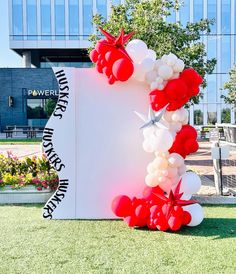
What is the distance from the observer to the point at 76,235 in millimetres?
4773

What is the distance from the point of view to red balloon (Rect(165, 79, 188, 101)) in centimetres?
505

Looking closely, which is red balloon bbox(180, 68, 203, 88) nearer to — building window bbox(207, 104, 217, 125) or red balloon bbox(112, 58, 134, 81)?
red balloon bbox(112, 58, 134, 81)

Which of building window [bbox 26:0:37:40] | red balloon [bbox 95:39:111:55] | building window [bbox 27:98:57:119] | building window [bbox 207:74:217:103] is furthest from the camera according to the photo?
building window [bbox 207:74:217:103]

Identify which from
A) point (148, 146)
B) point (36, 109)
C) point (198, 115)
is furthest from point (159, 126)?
point (198, 115)

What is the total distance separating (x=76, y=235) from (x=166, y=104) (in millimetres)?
2169

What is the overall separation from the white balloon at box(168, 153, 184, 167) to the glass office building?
1231 inches

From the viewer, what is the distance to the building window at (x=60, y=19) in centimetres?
3559

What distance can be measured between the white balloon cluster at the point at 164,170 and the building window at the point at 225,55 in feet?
114

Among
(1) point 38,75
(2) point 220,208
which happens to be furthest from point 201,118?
(2) point 220,208

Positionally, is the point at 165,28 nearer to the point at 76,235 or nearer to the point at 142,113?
the point at 142,113

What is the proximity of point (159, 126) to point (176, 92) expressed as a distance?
53 centimetres

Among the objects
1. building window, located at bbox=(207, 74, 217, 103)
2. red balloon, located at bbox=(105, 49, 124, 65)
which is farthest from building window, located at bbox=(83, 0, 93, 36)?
red balloon, located at bbox=(105, 49, 124, 65)

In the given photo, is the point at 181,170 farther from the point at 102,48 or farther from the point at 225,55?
the point at 225,55

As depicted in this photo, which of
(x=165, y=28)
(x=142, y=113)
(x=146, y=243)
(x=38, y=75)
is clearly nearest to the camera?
(x=146, y=243)
